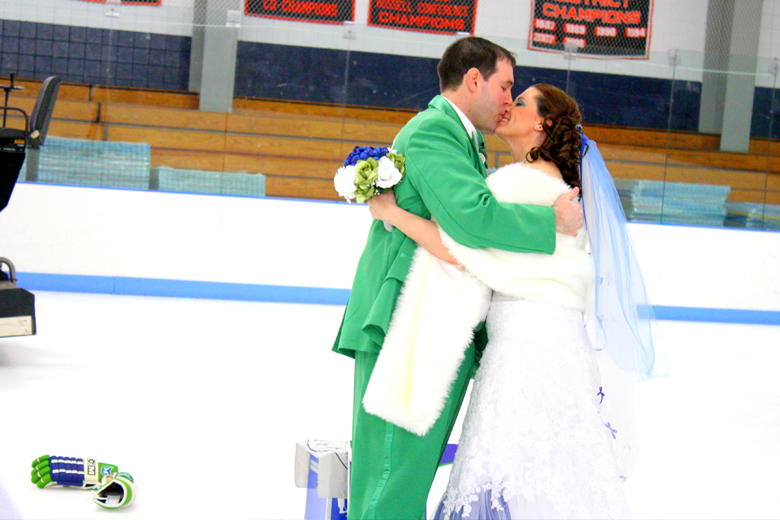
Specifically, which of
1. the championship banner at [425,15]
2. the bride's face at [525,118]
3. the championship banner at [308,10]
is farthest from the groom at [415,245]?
the championship banner at [425,15]

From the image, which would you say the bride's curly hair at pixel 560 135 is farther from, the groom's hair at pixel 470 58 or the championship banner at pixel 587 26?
the championship banner at pixel 587 26

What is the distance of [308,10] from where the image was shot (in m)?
8.09

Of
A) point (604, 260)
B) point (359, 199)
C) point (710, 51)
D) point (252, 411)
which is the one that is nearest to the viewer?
point (359, 199)

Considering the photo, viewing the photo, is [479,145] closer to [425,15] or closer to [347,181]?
[347,181]

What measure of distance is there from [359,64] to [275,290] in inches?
91.6

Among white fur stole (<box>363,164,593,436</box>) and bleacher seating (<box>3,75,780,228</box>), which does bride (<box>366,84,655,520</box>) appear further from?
bleacher seating (<box>3,75,780,228</box>)

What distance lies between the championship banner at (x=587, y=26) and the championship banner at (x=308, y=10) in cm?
199

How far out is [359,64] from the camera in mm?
7852

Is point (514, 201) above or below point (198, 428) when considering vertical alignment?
above

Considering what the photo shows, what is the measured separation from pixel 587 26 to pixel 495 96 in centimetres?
719

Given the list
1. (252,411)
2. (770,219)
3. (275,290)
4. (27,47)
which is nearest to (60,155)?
(27,47)

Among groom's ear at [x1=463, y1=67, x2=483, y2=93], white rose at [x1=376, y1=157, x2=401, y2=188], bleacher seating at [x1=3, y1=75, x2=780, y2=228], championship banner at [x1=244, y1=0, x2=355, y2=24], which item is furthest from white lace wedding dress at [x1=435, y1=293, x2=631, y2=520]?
championship banner at [x1=244, y1=0, x2=355, y2=24]

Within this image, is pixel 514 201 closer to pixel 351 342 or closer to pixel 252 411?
pixel 351 342

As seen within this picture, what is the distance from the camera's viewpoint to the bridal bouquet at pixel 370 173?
6.06ft
